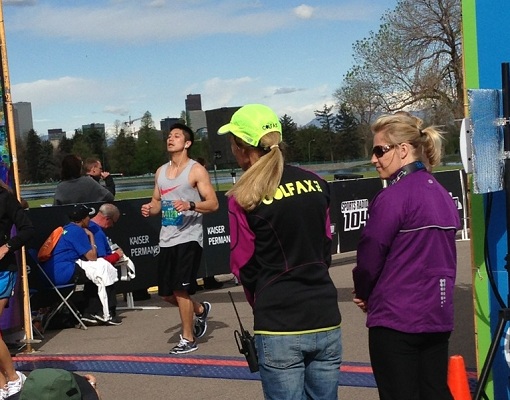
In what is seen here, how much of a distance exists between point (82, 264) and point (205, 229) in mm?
3285

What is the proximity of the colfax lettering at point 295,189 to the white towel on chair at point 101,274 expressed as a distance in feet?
20.8

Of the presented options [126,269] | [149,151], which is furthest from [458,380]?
[149,151]

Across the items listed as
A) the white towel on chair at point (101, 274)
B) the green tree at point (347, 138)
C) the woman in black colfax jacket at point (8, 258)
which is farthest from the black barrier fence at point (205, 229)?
the green tree at point (347, 138)

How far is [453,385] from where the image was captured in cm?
515

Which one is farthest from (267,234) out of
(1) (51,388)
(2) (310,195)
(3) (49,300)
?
(3) (49,300)

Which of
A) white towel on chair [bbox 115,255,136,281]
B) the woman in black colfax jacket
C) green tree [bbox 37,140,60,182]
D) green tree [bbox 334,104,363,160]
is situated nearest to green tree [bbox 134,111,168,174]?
green tree [bbox 37,140,60,182]

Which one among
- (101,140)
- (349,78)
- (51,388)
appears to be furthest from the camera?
(349,78)

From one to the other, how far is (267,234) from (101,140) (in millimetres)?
33505

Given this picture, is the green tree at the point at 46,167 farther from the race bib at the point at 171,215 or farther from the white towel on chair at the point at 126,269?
the race bib at the point at 171,215

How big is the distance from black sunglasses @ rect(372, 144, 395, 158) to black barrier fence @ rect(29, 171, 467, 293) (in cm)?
655

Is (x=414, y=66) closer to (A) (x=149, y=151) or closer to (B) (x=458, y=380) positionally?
(A) (x=149, y=151)

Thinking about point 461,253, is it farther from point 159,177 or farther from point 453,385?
point 453,385

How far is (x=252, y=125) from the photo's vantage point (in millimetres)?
3928

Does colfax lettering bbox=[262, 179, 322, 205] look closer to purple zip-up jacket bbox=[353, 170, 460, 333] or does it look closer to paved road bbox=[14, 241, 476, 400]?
purple zip-up jacket bbox=[353, 170, 460, 333]
